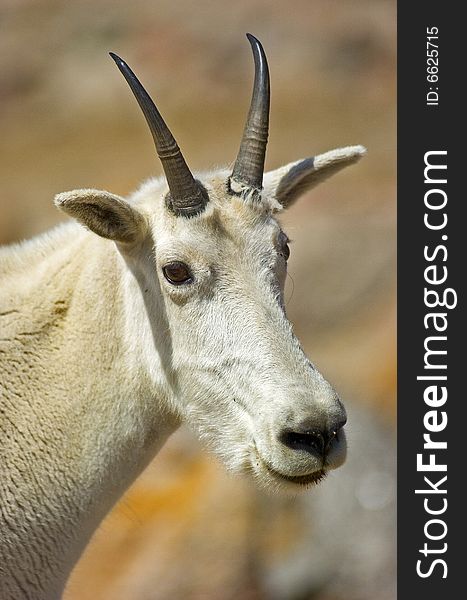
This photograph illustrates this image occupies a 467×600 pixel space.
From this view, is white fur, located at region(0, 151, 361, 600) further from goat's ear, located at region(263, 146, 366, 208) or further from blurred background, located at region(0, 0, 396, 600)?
blurred background, located at region(0, 0, 396, 600)

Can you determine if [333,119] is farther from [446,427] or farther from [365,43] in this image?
[446,427]

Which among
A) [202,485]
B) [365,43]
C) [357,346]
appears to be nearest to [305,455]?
[202,485]

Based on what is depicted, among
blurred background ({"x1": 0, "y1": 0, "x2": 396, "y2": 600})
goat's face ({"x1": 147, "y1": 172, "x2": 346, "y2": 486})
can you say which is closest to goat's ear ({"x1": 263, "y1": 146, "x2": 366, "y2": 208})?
goat's face ({"x1": 147, "y1": 172, "x2": 346, "y2": 486})

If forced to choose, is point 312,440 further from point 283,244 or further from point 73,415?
point 73,415

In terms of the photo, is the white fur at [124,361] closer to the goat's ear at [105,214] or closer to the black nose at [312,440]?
the goat's ear at [105,214]

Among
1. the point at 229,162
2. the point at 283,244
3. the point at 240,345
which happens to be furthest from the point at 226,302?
the point at 229,162

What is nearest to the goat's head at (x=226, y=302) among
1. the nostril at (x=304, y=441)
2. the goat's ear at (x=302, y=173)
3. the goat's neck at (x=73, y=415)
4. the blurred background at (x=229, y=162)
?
the nostril at (x=304, y=441)
